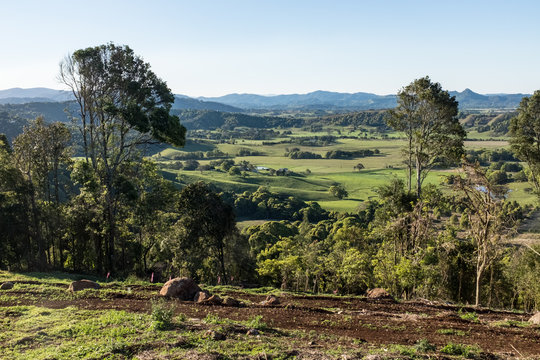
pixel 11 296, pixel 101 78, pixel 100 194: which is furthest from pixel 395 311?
pixel 101 78

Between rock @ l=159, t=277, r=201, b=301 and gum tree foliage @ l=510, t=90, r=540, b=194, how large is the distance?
30.9 meters

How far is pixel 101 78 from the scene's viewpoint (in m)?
26.0

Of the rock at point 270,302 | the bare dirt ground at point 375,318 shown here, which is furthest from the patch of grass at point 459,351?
the rock at point 270,302

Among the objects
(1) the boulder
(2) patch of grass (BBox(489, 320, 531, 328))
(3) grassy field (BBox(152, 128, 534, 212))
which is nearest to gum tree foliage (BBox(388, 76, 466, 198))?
(2) patch of grass (BBox(489, 320, 531, 328))

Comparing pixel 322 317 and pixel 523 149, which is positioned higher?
pixel 523 149

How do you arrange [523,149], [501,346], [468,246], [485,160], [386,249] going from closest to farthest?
[501,346]
[468,246]
[386,249]
[523,149]
[485,160]

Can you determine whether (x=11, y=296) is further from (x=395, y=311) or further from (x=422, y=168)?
(x=422, y=168)

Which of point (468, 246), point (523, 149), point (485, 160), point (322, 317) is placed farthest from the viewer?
point (485, 160)

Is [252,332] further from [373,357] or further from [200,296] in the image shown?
[200,296]

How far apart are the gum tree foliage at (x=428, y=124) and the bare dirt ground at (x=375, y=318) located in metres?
13.9

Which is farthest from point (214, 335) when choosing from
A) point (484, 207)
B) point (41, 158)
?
point (41, 158)

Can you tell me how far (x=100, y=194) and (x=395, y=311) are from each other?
67.7ft

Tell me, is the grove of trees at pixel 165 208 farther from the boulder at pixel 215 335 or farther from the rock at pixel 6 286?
the boulder at pixel 215 335

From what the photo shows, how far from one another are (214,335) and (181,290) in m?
6.68
